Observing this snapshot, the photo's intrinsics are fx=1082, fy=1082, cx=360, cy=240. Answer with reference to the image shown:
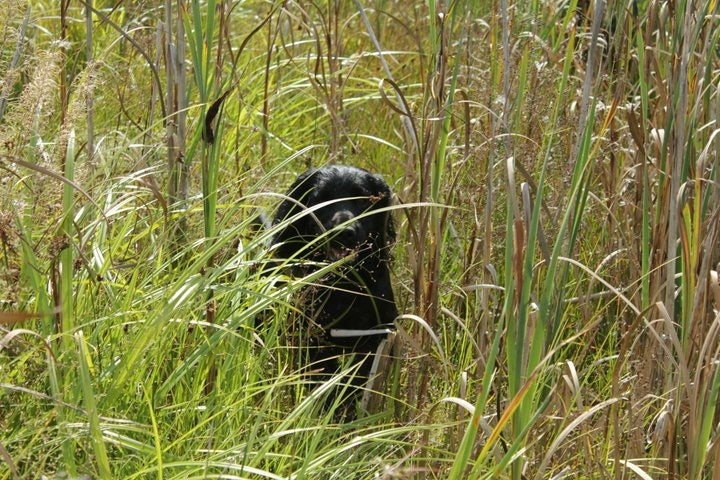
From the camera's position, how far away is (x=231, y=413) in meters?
2.27

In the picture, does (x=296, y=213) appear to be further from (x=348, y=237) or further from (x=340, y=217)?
(x=348, y=237)

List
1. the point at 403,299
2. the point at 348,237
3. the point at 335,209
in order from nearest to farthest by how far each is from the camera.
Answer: the point at 348,237, the point at 403,299, the point at 335,209

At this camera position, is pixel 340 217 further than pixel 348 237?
Yes

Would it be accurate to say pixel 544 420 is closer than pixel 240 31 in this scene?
Yes

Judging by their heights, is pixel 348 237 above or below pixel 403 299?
above

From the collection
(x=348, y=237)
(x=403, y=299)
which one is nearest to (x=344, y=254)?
(x=348, y=237)

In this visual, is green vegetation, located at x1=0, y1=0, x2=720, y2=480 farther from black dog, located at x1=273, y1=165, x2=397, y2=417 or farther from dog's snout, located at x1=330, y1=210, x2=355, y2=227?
dog's snout, located at x1=330, y1=210, x2=355, y2=227

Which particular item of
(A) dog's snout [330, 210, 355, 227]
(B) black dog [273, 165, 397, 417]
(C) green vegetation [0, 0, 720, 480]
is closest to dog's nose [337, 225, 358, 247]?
(B) black dog [273, 165, 397, 417]

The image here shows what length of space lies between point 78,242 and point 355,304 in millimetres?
1384

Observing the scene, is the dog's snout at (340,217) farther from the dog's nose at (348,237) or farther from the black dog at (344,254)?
the dog's nose at (348,237)

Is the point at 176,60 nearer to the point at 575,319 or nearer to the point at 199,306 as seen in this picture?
the point at 199,306

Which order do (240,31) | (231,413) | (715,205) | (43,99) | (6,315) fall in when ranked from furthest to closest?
(240,31) → (715,205) → (231,413) → (43,99) → (6,315)

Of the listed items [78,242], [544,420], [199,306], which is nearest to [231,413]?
[199,306]

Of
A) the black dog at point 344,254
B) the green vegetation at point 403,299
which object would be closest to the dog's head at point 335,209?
the black dog at point 344,254
